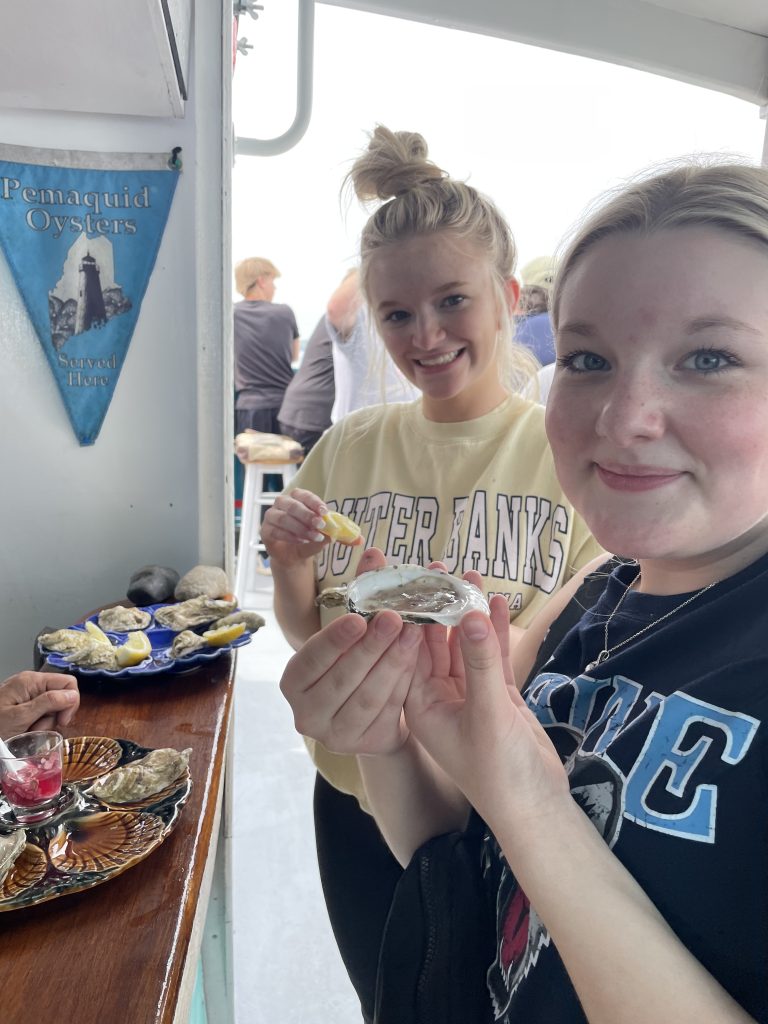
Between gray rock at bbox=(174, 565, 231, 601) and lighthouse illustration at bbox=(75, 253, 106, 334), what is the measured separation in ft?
1.83

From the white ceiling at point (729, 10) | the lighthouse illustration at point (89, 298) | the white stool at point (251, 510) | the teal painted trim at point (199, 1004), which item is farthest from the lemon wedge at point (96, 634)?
the white stool at point (251, 510)

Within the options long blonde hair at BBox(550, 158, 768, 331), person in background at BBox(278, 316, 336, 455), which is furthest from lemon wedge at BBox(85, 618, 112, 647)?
person in background at BBox(278, 316, 336, 455)

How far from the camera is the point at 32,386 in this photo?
1341mm

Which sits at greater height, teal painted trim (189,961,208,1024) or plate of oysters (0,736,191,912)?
plate of oysters (0,736,191,912)

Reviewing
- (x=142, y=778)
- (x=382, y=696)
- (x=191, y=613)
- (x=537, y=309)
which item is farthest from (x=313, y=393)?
(x=382, y=696)

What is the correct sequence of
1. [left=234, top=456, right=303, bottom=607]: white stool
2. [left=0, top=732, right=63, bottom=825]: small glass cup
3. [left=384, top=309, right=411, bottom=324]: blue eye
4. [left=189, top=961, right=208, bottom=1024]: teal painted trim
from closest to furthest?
[left=0, top=732, right=63, bottom=825]: small glass cup, [left=189, top=961, right=208, bottom=1024]: teal painted trim, [left=384, top=309, right=411, bottom=324]: blue eye, [left=234, top=456, right=303, bottom=607]: white stool

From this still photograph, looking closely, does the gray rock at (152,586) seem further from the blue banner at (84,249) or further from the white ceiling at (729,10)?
the white ceiling at (729,10)

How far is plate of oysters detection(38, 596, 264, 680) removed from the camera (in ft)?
3.21

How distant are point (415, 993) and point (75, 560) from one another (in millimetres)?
1117

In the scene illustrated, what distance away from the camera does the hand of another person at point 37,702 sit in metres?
0.80

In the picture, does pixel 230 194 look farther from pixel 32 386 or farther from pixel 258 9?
pixel 32 386

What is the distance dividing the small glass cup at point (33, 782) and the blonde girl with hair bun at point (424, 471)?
446 mm

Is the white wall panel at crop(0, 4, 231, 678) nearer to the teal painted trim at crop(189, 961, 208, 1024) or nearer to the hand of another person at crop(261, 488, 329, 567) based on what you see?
the hand of another person at crop(261, 488, 329, 567)

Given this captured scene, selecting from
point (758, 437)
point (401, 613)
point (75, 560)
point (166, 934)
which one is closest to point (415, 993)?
point (166, 934)
